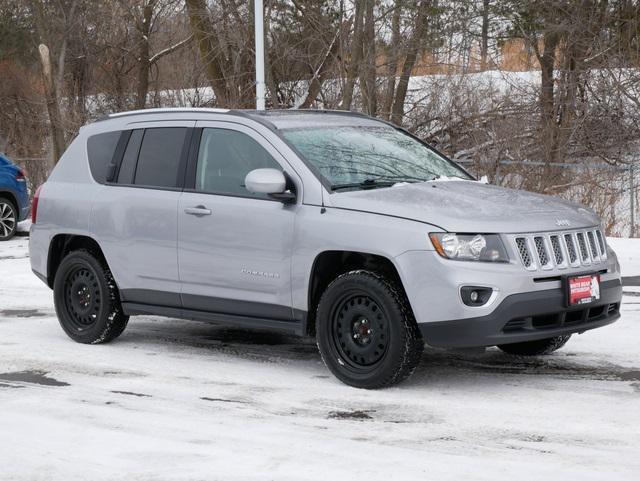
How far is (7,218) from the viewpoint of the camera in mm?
19156

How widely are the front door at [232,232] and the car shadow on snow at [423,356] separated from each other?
654mm

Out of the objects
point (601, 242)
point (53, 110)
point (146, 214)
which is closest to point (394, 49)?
point (53, 110)

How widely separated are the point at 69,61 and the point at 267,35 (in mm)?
12945

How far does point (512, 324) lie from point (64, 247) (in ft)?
13.3

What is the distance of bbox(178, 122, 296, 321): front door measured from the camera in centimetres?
785

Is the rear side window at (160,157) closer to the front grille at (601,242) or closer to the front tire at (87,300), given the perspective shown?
the front tire at (87,300)

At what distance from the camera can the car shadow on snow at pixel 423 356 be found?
26.0 ft

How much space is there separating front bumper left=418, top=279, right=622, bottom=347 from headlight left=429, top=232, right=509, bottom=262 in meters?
0.27

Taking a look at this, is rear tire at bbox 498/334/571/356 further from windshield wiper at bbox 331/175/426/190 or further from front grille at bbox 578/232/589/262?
windshield wiper at bbox 331/175/426/190

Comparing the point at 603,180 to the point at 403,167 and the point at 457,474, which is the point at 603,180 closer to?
the point at 403,167

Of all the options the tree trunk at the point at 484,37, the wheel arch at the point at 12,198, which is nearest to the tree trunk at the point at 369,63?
the tree trunk at the point at 484,37

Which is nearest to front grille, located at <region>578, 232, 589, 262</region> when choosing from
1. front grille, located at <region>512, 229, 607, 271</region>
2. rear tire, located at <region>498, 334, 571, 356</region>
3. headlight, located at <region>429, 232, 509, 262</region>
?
front grille, located at <region>512, 229, 607, 271</region>

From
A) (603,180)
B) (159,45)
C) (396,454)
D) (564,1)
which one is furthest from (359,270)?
(159,45)

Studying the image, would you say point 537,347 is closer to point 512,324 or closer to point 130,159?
point 512,324
